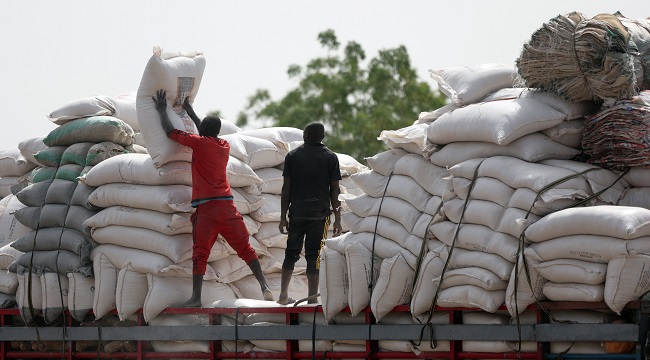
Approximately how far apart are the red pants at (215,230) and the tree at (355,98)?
19.2 m

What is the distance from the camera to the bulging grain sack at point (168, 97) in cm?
851

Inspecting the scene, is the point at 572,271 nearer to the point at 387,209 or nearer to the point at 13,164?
the point at 387,209

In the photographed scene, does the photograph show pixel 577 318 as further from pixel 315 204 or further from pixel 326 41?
pixel 326 41

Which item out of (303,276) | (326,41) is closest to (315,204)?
(303,276)

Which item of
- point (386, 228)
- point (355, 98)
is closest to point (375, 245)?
point (386, 228)

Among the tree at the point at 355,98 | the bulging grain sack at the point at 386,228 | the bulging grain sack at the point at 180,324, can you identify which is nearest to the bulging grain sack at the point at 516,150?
the bulging grain sack at the point at 386,228

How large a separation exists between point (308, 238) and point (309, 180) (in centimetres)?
43

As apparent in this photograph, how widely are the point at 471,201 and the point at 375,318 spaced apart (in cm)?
104

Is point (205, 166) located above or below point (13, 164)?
above

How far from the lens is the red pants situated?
27.2ft

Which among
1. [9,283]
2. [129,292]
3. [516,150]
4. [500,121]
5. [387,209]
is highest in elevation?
[500,121]

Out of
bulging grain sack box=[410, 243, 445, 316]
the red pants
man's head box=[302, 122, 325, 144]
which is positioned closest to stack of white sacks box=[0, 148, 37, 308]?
the red pants

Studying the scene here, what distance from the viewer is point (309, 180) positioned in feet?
27.2

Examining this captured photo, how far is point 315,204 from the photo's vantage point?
327 inches
